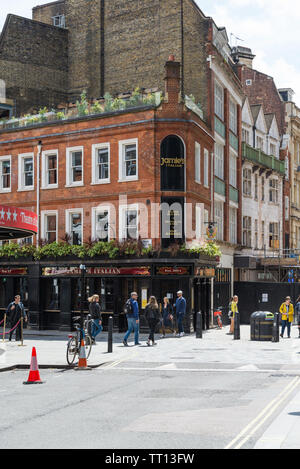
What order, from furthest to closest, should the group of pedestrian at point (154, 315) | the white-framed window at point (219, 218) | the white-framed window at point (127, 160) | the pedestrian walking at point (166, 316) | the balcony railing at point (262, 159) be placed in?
1. the balcony railing at point (262, 159)
2. the white-framed window at point (219, 218)
3. the white-framed window at point (127, 160)
4. the pedestrian walking at point (166, 316)
5. the group of pedestrian at point (154, 315)

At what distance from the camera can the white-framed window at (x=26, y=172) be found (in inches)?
1385

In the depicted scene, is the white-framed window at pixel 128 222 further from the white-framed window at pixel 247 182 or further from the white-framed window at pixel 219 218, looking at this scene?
the white-framed window at pixel 247 182

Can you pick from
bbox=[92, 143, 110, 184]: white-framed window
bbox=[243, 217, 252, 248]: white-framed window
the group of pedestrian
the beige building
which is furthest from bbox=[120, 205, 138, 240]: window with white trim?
the beige building

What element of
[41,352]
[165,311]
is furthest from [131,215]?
[41,352]

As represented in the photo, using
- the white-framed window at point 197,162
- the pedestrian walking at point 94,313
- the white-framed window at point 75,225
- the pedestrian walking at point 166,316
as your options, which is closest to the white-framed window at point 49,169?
the white-framed window at point 75,225

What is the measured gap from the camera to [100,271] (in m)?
31.4

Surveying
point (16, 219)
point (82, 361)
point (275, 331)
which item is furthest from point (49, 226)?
point (82, 361)

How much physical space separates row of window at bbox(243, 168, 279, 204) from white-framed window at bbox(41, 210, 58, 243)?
1467cm

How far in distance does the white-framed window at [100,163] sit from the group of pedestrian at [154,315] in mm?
7357

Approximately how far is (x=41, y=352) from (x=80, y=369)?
183 inches

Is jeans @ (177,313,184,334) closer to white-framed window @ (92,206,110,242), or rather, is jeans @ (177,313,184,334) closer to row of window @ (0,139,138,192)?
white-framed window @ (92,206,110,242)

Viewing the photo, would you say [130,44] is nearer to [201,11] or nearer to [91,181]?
[201,11]

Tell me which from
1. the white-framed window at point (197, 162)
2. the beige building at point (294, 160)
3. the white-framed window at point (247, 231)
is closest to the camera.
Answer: the white-framed window at point (197, 162)

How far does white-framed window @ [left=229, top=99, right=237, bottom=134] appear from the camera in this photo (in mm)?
41353
